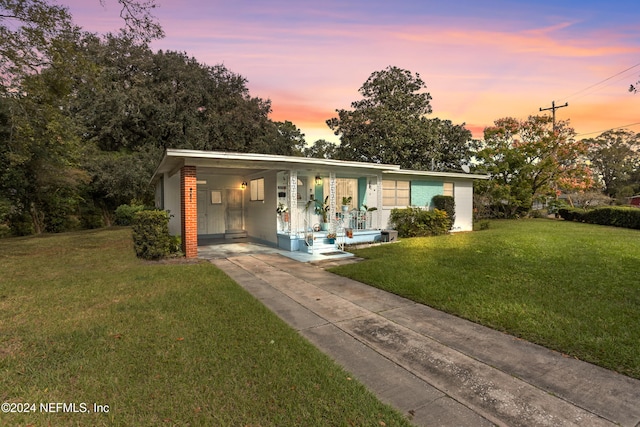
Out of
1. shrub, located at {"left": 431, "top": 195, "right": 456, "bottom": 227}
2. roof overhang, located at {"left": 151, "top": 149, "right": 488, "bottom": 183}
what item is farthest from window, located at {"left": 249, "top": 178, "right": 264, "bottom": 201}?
shrub, located at {"left": 431, "top": 195, "right": 456, "bottom": 227}

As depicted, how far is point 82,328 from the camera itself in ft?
13.9

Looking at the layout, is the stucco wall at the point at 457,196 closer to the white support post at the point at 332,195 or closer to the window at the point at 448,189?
the window at the point at 448,189

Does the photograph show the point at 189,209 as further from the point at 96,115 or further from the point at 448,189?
the point at 96,115

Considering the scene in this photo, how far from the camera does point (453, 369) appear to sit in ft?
10.9

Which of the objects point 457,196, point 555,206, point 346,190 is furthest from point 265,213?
point 555,206

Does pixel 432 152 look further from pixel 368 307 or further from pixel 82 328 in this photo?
pixel 82 328

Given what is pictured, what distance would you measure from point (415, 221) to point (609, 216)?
13.6 metres

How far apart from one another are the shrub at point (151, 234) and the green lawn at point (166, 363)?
2757 mm

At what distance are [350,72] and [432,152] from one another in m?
13.7

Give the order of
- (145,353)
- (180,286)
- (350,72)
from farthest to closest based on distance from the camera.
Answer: (350,72) → (180,286) → (145,353)

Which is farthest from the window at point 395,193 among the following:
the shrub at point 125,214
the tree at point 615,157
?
the tree at point 615,157

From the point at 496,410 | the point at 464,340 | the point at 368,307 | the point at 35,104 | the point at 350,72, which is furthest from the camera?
the point at 350,72

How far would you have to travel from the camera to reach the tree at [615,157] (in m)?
42.8

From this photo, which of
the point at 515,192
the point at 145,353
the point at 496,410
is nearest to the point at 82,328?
the point at 145,353
